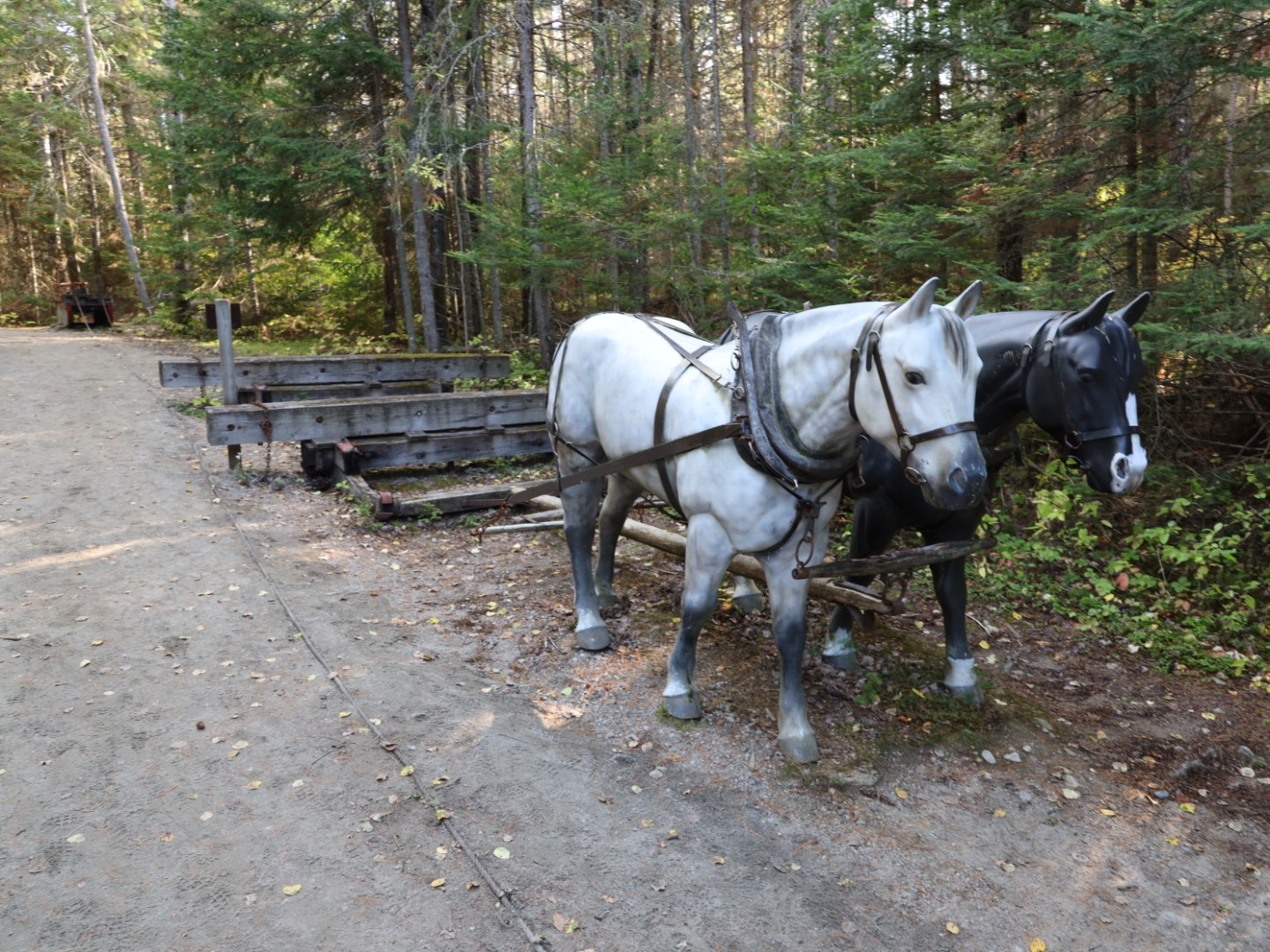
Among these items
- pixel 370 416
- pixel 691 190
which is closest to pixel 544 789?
pixel 370 416

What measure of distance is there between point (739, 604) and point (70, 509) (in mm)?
6132

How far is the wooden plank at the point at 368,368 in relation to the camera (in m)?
11.1

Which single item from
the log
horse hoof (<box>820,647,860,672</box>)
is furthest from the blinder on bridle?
horse hoof (<box>820,647,860,672</box>)

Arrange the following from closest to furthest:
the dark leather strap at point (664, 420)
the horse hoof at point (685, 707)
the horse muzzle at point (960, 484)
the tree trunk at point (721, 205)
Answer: the horse muzzle at point (960, 484), the dark leather strap at point (664, 420), the horse hoof at point (685, 707), the tree trunk at point (721, 205)

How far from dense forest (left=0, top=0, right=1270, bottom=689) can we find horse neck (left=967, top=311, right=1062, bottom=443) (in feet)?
6.64

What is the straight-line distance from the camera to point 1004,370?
11.7ft

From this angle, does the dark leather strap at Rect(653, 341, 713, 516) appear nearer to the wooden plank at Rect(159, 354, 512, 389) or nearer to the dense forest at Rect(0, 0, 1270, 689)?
the dense forest at Rect(0, 0, 1270, 689)

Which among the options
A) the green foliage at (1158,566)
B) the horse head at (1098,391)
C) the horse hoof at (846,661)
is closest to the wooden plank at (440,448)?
the green foliage at (1158,566)

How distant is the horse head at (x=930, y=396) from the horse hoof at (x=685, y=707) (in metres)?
1.82

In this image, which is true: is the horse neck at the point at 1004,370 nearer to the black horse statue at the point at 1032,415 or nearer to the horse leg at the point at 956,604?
the black horse statue at the point at 1032,415

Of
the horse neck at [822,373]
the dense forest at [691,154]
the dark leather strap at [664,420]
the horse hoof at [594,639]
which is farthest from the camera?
the dense forest at [691,154]

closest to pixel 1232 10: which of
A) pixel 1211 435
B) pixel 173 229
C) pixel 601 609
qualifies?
pixel 1211 435

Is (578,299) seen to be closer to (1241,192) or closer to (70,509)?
(70,509)

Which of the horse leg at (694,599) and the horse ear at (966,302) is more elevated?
the horse ear at (966,302)
